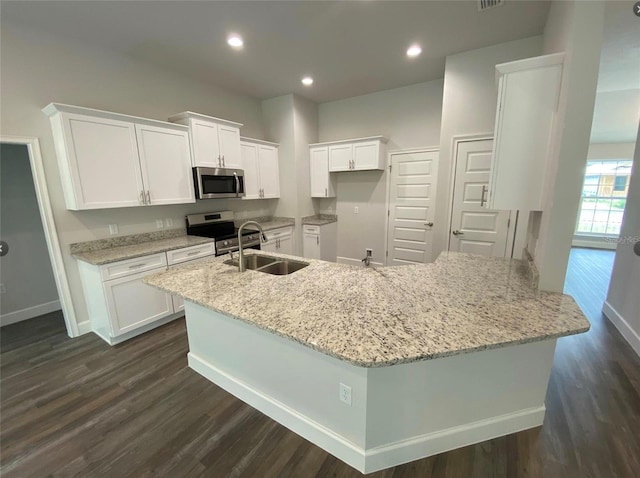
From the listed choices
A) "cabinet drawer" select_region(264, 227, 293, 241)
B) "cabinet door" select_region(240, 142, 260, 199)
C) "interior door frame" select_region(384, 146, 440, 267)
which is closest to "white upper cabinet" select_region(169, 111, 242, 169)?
"cabinet door" select_region(240, 142, 260, 199)

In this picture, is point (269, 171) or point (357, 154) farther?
point (269, 171)

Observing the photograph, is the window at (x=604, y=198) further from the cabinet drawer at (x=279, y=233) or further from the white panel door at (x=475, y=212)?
the cabinet drawer at (x=279, y=233)

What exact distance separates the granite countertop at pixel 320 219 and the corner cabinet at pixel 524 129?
10.7 feet

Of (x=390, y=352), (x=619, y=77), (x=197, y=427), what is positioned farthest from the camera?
(x=619, y=77)

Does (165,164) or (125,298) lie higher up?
(165,164)

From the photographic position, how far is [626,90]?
169 inches

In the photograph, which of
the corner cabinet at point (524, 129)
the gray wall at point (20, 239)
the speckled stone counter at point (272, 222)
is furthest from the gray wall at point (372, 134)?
the gray wall at point (20, 239)

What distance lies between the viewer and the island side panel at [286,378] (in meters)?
1.44

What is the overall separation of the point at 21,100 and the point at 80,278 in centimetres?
176

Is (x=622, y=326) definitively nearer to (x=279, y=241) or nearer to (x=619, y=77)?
(x=619, y=77)

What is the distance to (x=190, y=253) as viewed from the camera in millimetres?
3188

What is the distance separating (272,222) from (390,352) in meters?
4.04

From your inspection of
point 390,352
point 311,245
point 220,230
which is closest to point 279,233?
point 311,245

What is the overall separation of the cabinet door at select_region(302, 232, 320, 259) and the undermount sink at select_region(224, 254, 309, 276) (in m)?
2.37
